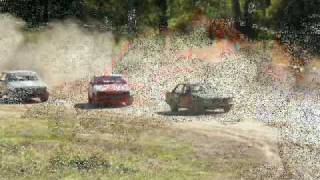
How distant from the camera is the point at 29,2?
2195 inches

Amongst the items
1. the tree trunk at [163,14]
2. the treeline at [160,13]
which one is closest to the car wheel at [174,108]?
the treeline at [160,13]

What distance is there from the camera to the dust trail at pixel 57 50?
4122 cm

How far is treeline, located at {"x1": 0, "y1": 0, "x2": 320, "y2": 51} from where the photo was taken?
49.9 meters

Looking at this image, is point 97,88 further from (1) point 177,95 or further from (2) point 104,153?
(2) point 104,153

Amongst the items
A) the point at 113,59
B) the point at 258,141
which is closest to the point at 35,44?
the point at 113,59

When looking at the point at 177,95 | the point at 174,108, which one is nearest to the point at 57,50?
the point at 174,108

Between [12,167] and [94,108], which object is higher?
[12,167]

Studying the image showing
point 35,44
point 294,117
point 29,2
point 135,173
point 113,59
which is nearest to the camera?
point 135,173

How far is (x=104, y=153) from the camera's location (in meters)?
16.5

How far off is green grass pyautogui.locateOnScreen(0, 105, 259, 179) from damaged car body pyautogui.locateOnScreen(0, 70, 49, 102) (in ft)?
22.7

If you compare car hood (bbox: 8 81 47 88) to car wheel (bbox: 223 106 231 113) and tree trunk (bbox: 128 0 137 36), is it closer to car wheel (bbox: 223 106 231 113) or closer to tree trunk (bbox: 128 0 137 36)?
car wheel (bbox: 223 106 231 113)

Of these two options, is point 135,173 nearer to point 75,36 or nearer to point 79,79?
point 79,79

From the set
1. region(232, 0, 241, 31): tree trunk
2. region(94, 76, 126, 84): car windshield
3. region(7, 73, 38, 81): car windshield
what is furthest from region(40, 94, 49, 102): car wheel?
region(232, 0, 241, 31): tree trunk

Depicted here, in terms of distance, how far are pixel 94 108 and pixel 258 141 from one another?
1067 centimetres
